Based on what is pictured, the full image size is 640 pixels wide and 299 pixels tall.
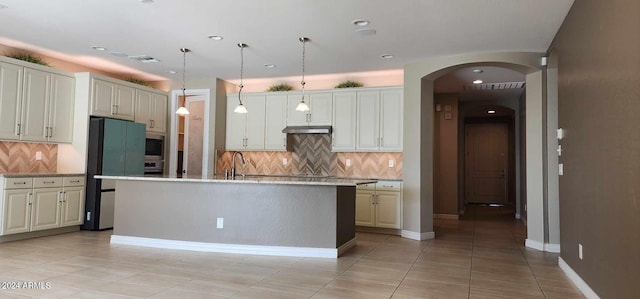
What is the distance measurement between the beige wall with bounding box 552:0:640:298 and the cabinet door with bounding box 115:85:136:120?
6251 millimetres

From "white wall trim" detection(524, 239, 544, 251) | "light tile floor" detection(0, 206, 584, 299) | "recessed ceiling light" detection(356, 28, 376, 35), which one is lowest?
"light tile floor" detection(0, 206, 584, 299)

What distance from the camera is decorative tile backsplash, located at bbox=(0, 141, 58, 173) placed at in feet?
18.6

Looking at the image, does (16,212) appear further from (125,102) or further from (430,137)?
(430,137)

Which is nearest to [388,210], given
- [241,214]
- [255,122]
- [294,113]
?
[294,113]

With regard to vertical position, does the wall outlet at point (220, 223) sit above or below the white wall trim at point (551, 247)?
above

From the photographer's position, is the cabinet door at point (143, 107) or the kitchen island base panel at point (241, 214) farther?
the cabinet door at point (143, 107)

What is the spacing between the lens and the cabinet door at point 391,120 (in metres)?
6.58

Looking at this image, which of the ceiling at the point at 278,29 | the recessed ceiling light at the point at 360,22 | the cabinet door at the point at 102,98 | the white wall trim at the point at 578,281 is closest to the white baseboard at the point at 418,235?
the white wall trim at the point at 578,281

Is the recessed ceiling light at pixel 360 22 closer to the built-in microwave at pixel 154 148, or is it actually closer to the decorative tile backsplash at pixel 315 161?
the decorative tile backsplash at pixel 315 161

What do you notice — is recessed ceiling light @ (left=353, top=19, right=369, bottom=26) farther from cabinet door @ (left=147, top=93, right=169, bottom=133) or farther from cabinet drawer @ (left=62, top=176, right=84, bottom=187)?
cabinet drawer @ (left=62, top=176, right=84, bottom=187)

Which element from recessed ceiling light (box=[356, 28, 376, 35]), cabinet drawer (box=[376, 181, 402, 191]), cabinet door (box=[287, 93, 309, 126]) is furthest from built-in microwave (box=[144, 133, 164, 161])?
recessed ceiling light (box=[356, 28, 376, 35])

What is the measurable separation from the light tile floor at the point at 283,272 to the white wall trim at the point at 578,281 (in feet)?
0.20

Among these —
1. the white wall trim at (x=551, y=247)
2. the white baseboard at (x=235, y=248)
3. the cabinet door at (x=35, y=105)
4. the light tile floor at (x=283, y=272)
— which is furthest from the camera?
the cabinet door at (x=35, y=105)

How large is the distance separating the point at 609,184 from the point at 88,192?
640cm
